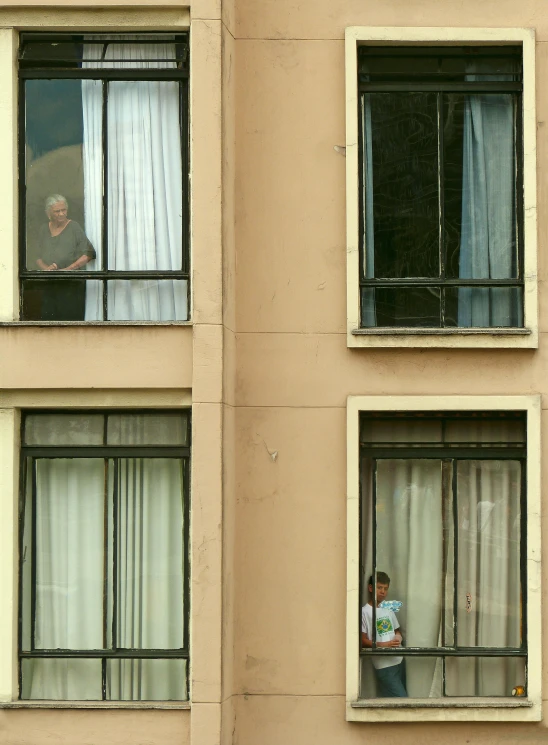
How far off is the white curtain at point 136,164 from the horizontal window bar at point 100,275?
0.11 meters

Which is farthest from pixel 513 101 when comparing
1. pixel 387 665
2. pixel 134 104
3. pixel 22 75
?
pixel 387 665

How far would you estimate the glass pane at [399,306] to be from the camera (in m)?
12.4

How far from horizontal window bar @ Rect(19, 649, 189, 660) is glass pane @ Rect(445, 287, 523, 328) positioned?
4458 millimetres

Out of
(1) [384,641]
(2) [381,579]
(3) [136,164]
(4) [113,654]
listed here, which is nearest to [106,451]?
(4) [113,654]

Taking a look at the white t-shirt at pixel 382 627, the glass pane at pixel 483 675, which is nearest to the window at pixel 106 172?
the white t-shirt at pixel 382 627

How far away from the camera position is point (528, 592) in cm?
1182

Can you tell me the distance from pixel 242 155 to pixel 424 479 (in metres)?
3.90

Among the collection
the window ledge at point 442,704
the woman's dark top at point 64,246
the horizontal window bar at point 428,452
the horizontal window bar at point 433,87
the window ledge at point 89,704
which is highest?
the horizontal window bar at point 433,87

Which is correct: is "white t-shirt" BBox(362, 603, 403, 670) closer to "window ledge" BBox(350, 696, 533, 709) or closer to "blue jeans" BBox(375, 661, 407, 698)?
"blue jeans" BBox(375, 661, 407, 698)

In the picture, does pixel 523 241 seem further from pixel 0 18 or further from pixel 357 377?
pixel 0 18

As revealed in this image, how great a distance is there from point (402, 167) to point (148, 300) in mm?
3076

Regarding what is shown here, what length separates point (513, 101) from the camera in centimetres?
1251

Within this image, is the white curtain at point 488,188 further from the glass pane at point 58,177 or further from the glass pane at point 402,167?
the glass pane at point 58,177

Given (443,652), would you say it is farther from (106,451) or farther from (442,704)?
(106,451)
